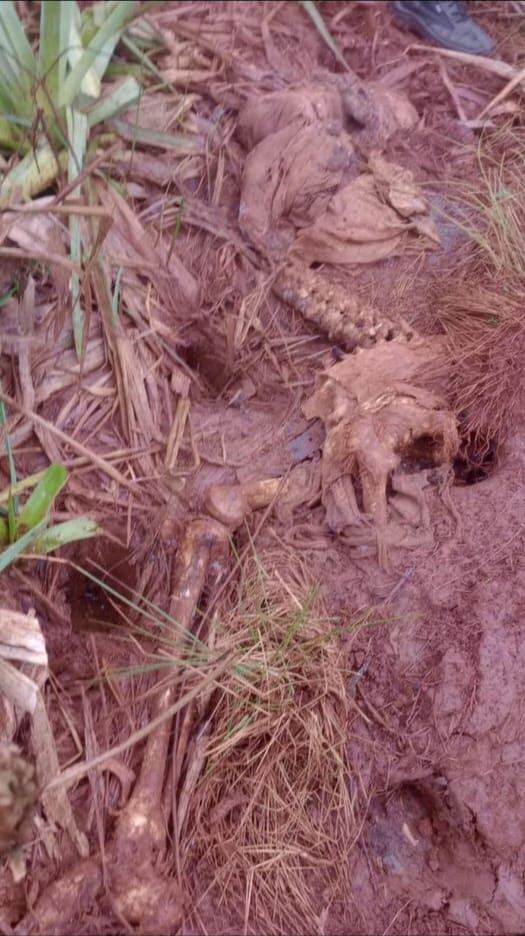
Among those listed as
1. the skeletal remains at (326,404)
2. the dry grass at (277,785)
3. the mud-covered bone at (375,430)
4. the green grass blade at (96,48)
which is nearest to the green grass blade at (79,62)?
the green grass blade at (96,48)

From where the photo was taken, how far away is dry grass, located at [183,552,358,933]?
172cm

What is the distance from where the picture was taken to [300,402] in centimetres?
227

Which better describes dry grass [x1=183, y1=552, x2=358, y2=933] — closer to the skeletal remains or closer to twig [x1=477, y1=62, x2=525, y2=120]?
the skeletal remains

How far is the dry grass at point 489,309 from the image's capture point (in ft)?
6.75

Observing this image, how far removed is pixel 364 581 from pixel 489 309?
78 centimetres

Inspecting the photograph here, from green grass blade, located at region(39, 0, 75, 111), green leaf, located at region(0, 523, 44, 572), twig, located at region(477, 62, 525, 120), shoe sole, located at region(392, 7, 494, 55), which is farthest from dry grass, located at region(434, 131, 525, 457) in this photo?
green grass blade, located at region(39, 0, 75, 111)

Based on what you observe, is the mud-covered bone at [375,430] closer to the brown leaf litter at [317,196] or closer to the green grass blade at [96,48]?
the brown leaf litter at [317,196]

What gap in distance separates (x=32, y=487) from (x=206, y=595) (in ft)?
1.61

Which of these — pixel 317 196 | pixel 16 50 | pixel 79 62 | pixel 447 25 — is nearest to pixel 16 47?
pixel 16 50

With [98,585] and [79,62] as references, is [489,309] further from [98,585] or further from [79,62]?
[79,62]

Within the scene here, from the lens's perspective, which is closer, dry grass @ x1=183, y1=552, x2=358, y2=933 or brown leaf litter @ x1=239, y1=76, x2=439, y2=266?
dry grass @ x1=183, y1=552, x2=358, y2=933

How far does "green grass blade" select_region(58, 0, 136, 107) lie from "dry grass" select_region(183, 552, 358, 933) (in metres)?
1.52

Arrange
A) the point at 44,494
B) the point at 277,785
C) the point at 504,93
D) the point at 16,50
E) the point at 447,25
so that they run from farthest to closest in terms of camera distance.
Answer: the point at 447,25, the point at 504,93, the point at 16,50, the point at 44,494, the point at 277,785

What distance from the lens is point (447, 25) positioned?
9.14ft
